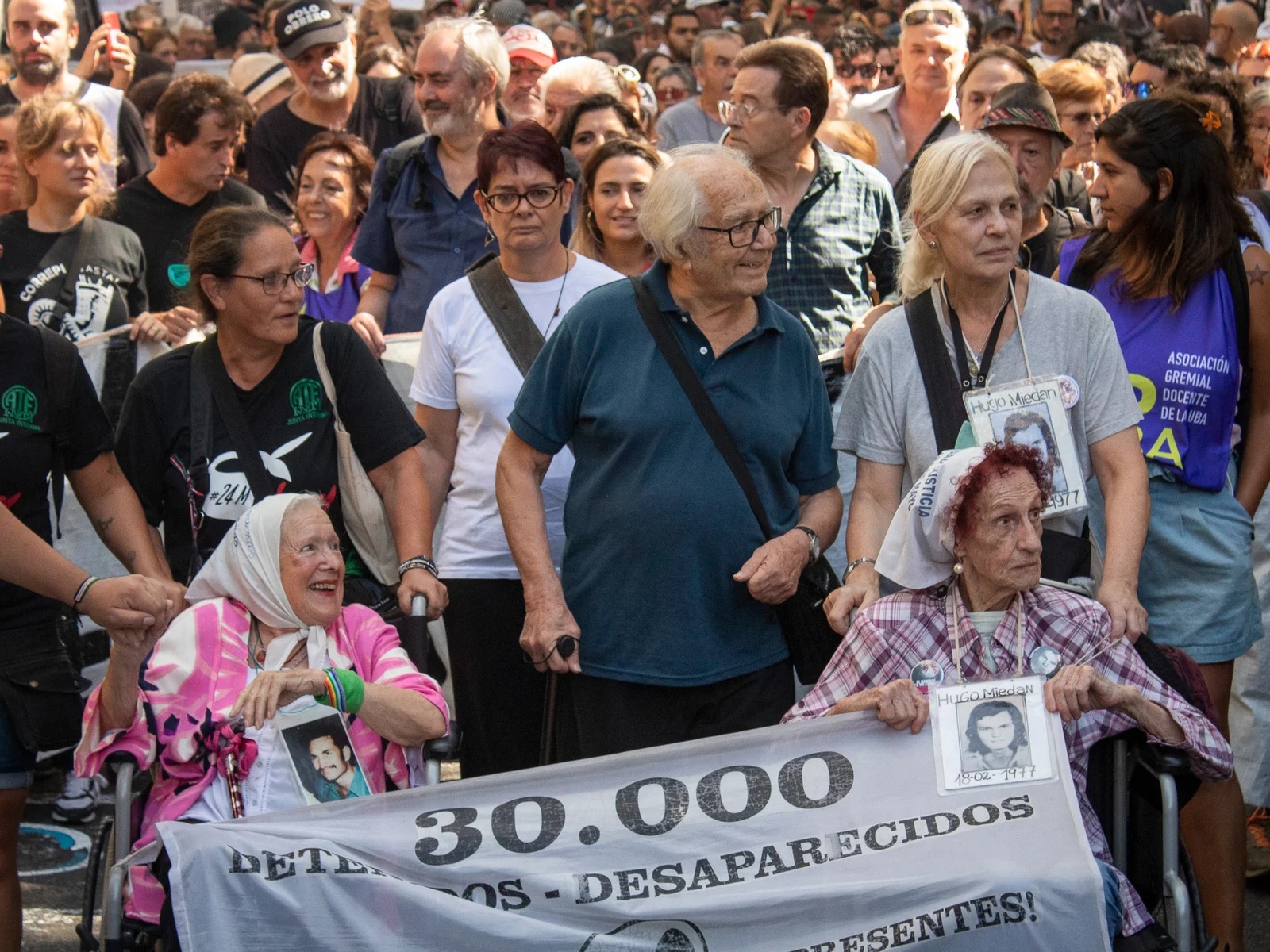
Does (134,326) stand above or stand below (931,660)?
above

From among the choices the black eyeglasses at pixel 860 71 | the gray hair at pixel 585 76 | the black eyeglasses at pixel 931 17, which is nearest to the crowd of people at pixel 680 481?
the gray hair at pixel 585 76

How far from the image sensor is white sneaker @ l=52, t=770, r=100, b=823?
584 centimetres

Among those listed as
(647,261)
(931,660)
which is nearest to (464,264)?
(647,261)

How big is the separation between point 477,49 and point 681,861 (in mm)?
3369

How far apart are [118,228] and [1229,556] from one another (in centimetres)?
411

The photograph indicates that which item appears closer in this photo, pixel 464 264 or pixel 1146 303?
pixel 1146 303

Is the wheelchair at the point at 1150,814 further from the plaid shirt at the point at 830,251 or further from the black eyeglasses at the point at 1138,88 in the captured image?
the black eyeglasses at the point at 1138,88

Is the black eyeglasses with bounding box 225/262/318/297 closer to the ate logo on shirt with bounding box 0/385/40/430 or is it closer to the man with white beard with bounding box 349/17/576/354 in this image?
the ate logo on shirt with bounding box 0/385/40/430

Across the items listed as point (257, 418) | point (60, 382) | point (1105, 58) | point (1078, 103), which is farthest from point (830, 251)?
point (1105, 58)

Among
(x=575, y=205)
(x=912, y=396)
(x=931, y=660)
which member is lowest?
(x=931, y=660)

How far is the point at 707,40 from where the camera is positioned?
9172 mm

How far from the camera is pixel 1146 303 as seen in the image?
4508mm

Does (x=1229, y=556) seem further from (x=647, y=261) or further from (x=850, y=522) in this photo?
(x=647, y=261)

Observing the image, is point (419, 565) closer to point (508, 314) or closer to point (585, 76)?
point (508, 314)
